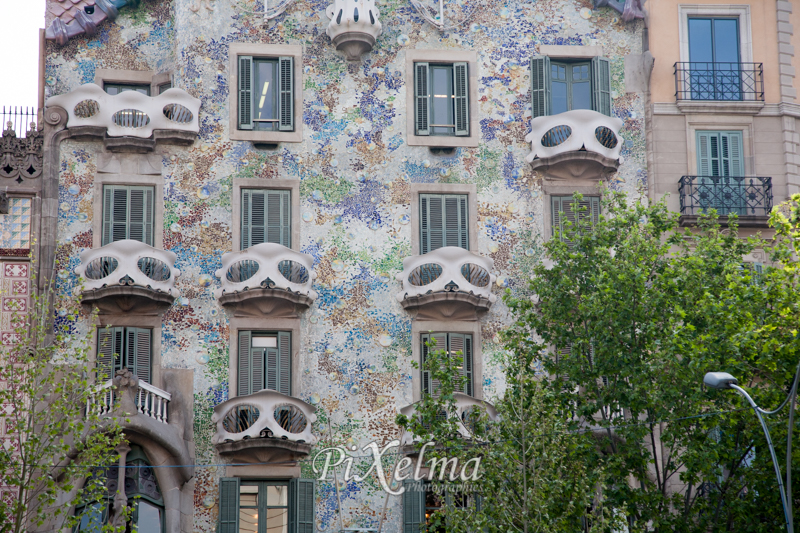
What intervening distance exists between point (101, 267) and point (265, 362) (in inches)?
167

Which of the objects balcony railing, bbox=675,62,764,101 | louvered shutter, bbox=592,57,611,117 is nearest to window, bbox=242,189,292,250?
louvered shutter, bbox=592,57,611,117

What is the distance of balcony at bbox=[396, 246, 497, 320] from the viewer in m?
32.3

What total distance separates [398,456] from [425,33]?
411 inches

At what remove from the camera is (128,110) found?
33156 millimetres

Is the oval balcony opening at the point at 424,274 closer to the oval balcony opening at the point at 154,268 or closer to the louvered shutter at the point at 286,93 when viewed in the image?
the louvered shutter at the point at 286,93

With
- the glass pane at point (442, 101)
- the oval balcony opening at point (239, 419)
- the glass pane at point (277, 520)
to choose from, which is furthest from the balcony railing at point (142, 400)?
the glass pane at point (442, 101)

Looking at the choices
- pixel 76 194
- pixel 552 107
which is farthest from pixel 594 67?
pixel 76 194

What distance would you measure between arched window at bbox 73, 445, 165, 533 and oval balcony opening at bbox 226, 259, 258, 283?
4422 mm

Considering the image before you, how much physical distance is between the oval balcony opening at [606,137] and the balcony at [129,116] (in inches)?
372

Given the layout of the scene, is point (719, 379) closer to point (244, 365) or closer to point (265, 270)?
point (265, 270)

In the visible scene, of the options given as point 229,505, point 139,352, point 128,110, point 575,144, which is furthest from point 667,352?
point 128,110

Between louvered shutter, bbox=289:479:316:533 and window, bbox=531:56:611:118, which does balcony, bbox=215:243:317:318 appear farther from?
window, bbox=531:56:611:118

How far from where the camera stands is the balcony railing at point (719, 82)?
→ 34.7 m

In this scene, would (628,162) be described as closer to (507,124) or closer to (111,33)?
(507,124)
